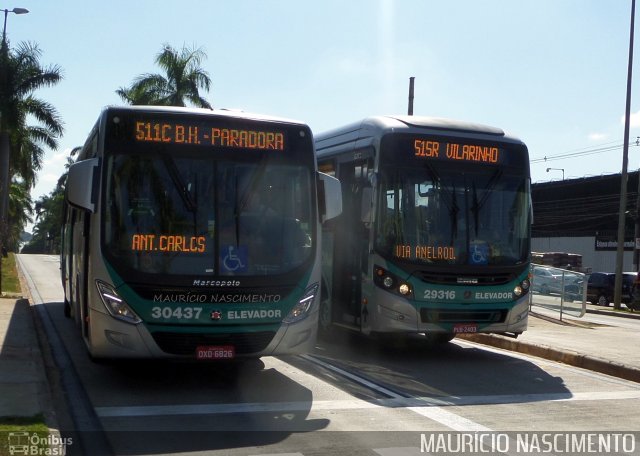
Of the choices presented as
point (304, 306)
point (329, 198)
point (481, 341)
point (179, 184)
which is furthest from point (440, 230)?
point (179, 184)

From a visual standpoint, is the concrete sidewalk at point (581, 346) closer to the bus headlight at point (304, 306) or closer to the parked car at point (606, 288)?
the bus headlight at point (304, 306)

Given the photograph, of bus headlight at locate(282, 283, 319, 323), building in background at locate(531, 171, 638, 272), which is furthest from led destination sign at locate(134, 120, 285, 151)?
building in background at locate(531, 171, 638, 272)

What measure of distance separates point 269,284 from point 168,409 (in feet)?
5.85

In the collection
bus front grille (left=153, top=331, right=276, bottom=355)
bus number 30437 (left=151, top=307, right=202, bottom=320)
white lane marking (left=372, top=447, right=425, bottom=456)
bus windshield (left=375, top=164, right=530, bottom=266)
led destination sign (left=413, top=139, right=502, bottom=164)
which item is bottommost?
white lane marking (left=372, top=447, right=425, bottom=456)

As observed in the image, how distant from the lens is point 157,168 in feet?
31.7

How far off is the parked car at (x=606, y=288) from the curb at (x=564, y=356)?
2537 centimetres

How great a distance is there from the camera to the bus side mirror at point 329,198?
10.2 m

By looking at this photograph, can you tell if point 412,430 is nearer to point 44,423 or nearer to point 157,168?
point 44,423

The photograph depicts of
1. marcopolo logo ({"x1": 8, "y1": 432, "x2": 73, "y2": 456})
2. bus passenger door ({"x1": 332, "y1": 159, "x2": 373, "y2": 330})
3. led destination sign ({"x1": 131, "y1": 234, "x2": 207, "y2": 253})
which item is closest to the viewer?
marcopolo logo ({"x1": 8, "y1": 432, "x2": 73, "y2": 456})

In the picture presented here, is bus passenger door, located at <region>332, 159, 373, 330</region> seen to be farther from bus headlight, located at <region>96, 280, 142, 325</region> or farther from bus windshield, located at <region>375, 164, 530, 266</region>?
bus headlight, located at <region>96, 280, 142, 325</region>

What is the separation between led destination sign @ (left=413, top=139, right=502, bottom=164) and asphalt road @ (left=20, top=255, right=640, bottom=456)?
3029mm

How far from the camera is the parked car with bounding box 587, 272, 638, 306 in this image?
39.2m

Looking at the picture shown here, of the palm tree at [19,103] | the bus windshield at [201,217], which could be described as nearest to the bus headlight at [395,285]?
the bus windshield at [201,217]

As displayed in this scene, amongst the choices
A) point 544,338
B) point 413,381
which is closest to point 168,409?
point 413,381
